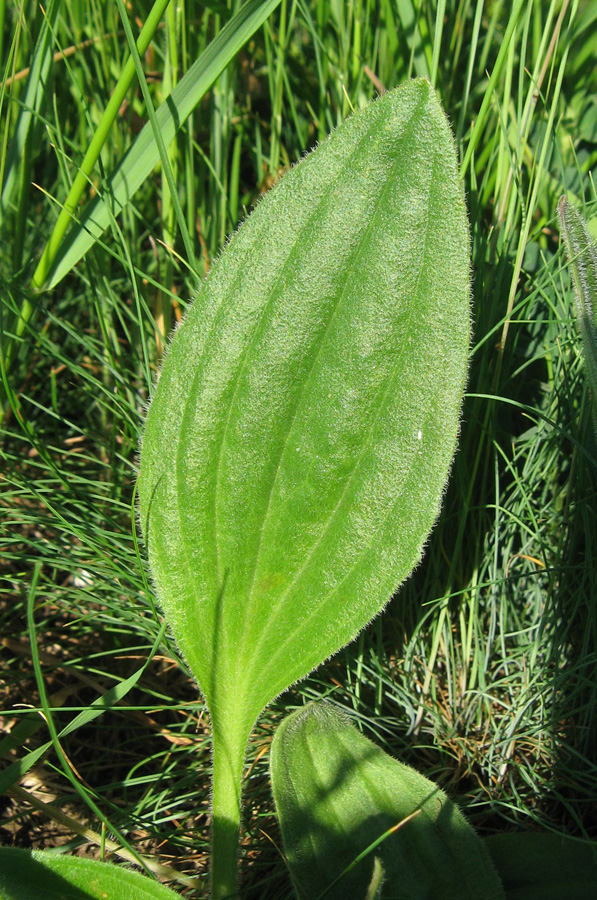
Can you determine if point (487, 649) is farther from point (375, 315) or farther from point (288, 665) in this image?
point (375, 315)

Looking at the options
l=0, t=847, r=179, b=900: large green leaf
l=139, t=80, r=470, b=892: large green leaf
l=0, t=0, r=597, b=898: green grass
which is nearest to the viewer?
l=0, t=847, r=179, b=900: large green leaf

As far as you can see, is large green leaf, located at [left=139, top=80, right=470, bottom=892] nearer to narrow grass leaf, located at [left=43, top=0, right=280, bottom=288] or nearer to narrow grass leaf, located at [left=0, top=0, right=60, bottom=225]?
narrow grass leaf, located at [left=43, top=0, right=280, bottom=288]

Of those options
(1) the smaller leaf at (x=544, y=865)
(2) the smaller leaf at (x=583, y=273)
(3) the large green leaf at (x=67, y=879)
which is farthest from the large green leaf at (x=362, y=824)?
(2) the smaller leaf at (x=583, y=273)

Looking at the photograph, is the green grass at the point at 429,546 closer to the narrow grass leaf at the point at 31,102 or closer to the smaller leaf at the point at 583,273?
the narrow grass leaf at the point at 31,102

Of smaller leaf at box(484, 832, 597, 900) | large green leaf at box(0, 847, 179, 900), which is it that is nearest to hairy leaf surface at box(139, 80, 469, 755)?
large green leaf at box(0, 847, 179, 900)

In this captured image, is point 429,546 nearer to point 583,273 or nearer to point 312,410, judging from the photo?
point 312,410

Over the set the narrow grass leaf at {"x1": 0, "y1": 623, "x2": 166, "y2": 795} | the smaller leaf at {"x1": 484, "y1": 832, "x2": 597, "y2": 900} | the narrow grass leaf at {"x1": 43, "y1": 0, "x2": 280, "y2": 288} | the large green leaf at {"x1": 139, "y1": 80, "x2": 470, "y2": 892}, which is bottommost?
the smaller leaf at {"x1": 484, "y1": 832, "x2": 597, "y2": 900}
